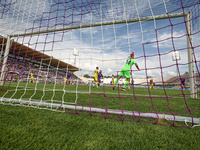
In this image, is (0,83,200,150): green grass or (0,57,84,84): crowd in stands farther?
(0,57,84,84): crowd in stands

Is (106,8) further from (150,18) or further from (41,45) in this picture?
(41,45)

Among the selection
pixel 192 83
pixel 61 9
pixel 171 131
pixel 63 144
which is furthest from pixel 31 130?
pixel 192 83

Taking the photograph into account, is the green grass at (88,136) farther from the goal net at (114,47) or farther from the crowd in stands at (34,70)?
the crowd in stands at (34,70)

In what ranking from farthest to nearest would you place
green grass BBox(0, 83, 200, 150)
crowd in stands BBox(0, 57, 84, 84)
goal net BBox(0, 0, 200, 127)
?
crowd in stands BBox(0, 57, 84, 84) → goal net BBox(0, 0, 200, 127) → green grass BBox(0, 83, 200, 150)

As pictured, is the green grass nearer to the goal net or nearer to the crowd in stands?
the goal net

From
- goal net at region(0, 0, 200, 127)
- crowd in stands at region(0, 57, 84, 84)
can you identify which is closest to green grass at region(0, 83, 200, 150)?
goal net at region(0, 0, 200, 127)

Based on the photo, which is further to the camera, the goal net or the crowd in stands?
the crowd in stands

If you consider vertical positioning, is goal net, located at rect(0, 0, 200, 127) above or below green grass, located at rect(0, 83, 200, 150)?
above

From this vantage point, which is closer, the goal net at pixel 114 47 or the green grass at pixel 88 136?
the green grass at pixel 88 136

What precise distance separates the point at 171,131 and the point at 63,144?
4.03 ft

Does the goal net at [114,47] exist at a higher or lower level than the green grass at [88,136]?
higher

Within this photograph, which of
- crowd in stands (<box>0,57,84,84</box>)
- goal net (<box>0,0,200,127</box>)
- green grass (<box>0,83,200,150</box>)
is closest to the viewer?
green grass (<box>0,83,200,150</box>)

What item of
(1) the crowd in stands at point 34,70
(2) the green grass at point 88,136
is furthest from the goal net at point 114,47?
(2) the green grass at point 88,136

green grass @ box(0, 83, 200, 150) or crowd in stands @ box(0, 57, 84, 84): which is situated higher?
crowd in stands @ box(0, 57, 84, 84)
